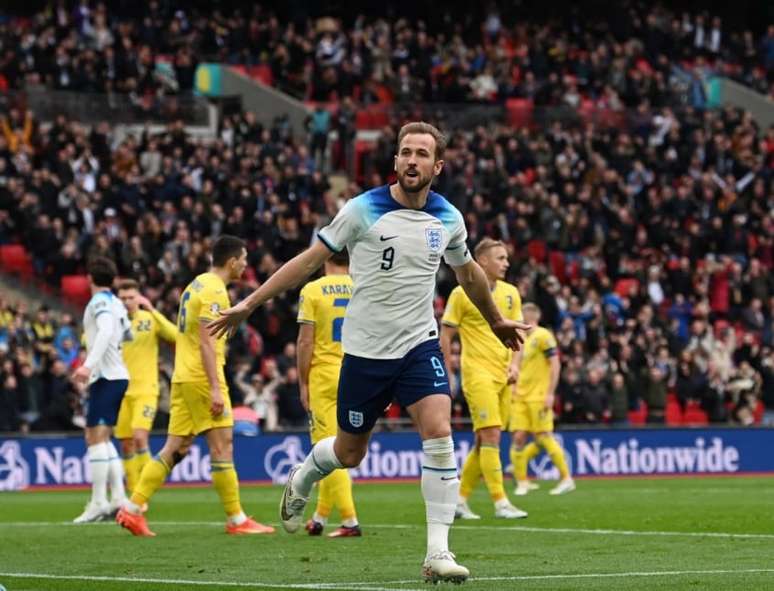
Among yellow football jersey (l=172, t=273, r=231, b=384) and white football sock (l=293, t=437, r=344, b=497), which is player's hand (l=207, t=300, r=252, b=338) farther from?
yellow football jersey (l=172, t=273, r=231, b=384)

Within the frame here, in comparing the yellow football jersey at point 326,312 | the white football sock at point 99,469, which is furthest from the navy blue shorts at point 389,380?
the white football sock at point 99,469

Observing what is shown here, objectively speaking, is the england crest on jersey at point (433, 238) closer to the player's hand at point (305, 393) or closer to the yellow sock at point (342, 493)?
the player's hand at point (305, 393)

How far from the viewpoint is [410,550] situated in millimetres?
12656

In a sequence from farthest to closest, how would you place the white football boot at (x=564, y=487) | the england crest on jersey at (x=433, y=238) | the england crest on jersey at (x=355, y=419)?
1. the white football boot at (x=564, y=487)
2. the england crest on jersey at (x=355, y=419)
3. the england crest on jersey at (x=433, y=238)

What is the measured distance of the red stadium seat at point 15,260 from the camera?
30266mm

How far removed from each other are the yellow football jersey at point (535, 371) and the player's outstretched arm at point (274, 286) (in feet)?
40.3

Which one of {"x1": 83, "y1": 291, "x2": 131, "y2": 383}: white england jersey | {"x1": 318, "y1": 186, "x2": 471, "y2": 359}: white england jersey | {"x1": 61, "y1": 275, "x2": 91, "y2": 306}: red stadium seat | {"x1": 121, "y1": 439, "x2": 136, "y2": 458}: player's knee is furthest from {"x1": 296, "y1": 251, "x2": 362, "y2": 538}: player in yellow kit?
{"x1": 61, "y1": 275, "x2": 91, "y2": 306}: red stadium seat

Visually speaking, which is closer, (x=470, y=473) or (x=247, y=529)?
(x=247, y=529)

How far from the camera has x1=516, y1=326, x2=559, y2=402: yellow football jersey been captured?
22156 millimetres

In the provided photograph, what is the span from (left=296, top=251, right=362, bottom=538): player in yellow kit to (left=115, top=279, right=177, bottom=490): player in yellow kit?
447 cm

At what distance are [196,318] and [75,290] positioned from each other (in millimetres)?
16064

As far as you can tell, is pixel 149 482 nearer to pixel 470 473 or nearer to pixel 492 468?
pixel 492 468

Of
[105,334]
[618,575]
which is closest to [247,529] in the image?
[105,334]

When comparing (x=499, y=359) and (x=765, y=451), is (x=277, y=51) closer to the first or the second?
(x=765, y=451)
